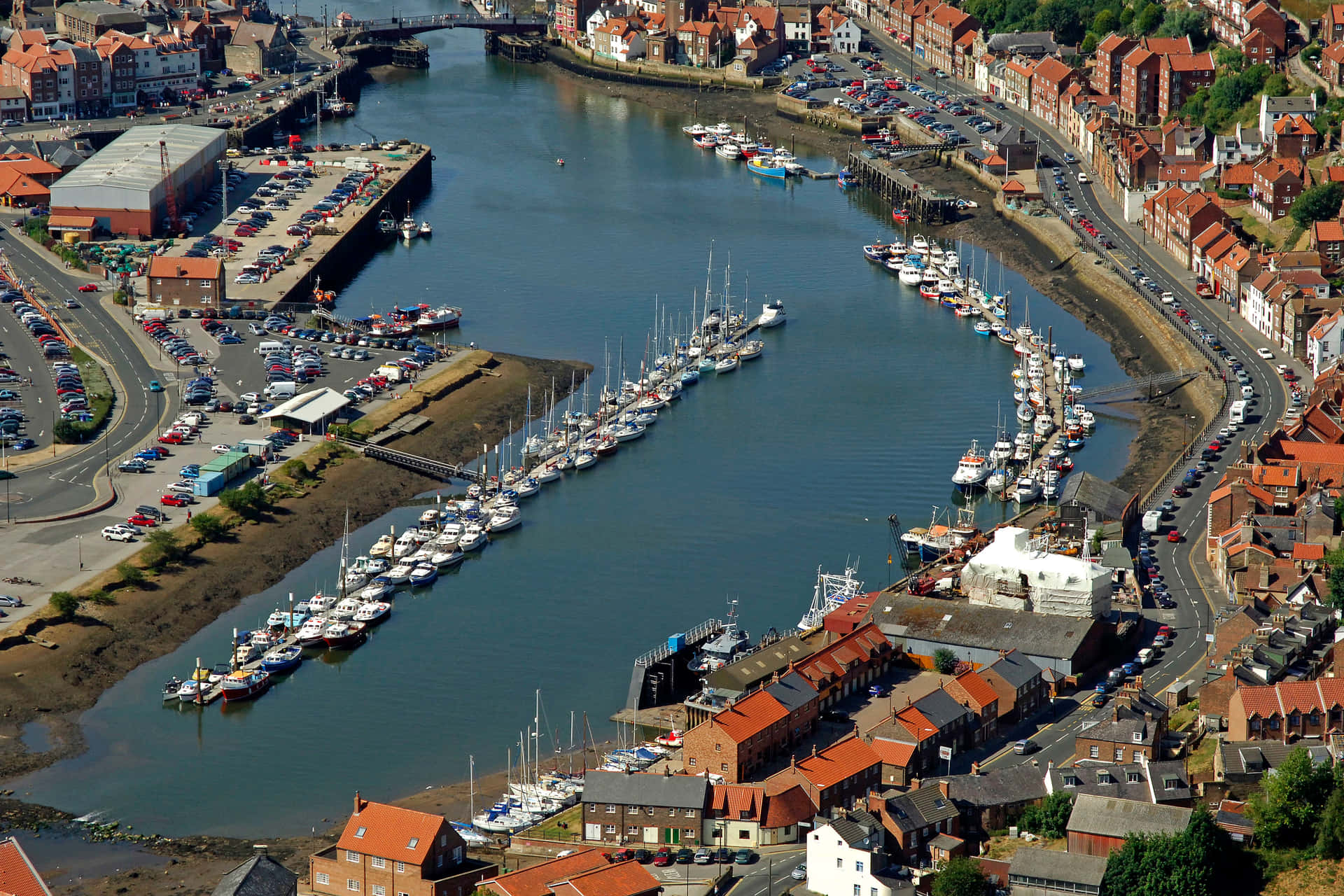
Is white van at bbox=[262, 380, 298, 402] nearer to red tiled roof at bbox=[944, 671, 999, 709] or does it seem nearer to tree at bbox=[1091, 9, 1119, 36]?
red tiled roof at bbox=[944, 671, 999, 709]

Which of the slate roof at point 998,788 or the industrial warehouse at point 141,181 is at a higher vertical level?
the industrial warehouse at point 141,181

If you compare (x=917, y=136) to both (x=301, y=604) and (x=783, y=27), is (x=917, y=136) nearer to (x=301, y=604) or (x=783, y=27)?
(x=783, y=27)

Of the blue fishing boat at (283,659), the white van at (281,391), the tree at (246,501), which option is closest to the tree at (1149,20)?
the white van at (281,391)

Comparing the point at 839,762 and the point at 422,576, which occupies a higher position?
the point at 839,762

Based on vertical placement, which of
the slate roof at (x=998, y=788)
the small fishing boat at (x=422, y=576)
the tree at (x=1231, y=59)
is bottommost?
the small fishing boat at (x=422, y=576)

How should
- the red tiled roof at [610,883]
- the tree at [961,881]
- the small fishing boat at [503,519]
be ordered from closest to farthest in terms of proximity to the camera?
the red tiled roof at [610,883], the tree at [961,881], the small fishing boat at [503,519]

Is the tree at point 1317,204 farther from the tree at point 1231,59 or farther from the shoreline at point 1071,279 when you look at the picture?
the tree at point 1231,59

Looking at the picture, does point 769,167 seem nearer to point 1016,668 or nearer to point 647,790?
point 1016,668

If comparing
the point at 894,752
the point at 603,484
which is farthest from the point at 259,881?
the point at 603,484

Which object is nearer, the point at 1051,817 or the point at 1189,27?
the point at 1051,817
